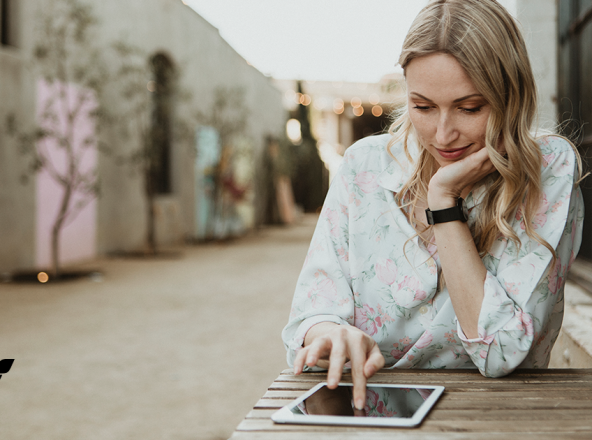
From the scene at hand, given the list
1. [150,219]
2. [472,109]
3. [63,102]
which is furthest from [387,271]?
[150,219]

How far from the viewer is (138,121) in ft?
31.8

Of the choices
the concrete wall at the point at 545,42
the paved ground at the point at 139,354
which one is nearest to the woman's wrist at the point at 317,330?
the paved ground at the point at 139,354

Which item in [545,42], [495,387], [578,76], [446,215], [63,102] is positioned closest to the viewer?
[495,387]

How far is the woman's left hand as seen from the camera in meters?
1.24

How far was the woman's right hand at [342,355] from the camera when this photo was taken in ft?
3.18

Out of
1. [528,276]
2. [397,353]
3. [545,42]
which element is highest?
[545,42]

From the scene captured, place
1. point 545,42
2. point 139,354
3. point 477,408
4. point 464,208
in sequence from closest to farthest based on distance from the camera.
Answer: point 477,408 → point 464,208 → point 545,42 → point 139,354

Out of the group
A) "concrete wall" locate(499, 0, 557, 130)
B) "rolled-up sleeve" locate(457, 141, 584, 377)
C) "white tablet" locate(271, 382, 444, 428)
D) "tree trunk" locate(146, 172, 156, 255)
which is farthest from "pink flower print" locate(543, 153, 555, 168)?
"tree trunk" locate(146, 172, 156, 255)

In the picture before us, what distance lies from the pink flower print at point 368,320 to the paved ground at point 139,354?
1365 mm

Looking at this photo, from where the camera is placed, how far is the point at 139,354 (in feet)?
12.2

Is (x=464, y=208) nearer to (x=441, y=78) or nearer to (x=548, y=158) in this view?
(x=548, y=158)

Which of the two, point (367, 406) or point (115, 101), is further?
point (115, 101)

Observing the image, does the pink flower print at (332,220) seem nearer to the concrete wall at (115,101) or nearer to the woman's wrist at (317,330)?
the woman's wrist at (317,330)

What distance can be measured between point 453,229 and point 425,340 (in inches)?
9.8
